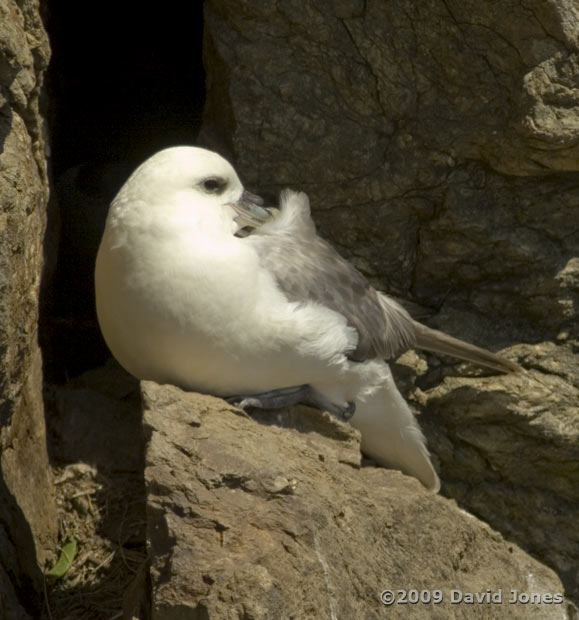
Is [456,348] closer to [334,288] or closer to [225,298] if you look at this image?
[334,288]

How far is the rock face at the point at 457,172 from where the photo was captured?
453cm

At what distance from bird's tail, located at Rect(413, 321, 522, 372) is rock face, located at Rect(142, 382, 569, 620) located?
0.75 meters

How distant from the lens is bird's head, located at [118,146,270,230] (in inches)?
156

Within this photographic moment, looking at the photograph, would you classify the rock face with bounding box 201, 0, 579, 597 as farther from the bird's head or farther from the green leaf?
the green leaf

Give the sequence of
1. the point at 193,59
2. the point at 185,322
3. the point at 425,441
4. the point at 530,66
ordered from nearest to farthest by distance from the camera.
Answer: the point at 185,322
the point at 530,66
the point at 425,441
the point at 193,59

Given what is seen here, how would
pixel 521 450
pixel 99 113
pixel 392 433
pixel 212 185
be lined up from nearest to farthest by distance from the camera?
1. pixel 212 185
2. pixel 392 433
3. pixel 521 450
4. pixel 99 113

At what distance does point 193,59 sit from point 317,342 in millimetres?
2216

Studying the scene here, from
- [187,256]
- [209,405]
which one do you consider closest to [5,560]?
[209,405]

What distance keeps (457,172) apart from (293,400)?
1.24 meters

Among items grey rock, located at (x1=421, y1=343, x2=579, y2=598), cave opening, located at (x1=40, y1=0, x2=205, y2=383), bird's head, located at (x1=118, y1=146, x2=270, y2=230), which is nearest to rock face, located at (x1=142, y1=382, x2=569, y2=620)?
bird's head, located at (x1=118, y1=146, x2=270, y2=230)

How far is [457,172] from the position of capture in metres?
4.76

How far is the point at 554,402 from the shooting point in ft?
16.1

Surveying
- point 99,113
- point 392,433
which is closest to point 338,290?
point 392,433

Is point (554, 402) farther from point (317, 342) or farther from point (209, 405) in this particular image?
point (209, 405)
